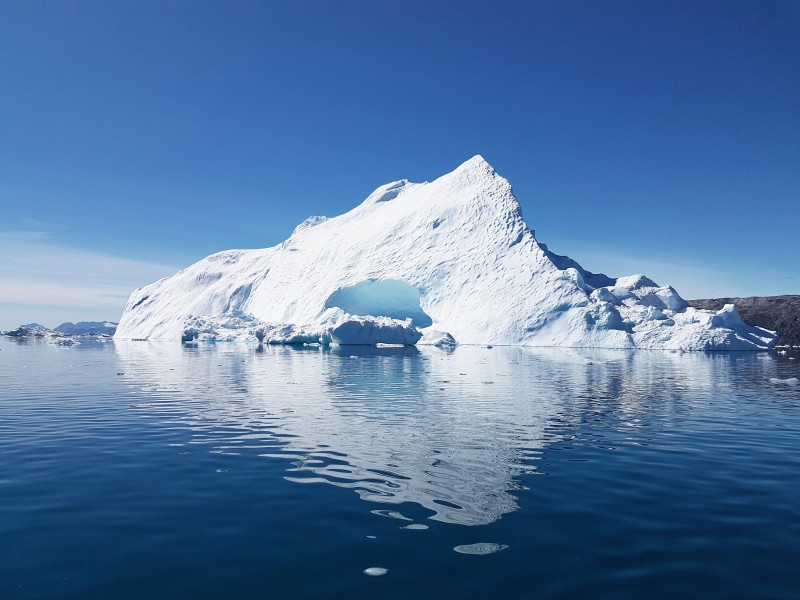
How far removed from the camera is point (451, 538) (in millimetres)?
5629

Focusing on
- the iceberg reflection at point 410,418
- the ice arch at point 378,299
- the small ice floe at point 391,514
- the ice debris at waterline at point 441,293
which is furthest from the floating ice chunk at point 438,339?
the small ice floe at point 391,514

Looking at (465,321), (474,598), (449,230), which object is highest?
(449,230)

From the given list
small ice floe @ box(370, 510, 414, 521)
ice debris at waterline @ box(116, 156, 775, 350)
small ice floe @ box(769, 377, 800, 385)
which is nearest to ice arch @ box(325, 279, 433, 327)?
ice debris at waterline @ box(116, 156, 775, 350)

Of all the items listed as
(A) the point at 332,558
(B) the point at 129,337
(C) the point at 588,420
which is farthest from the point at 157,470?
(B) the point at 129,337

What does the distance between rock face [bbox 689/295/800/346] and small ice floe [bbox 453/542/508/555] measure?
104 meters

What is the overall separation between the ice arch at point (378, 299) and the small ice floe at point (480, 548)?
199ft

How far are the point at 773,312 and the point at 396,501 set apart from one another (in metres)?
115

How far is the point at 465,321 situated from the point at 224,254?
6007 cm

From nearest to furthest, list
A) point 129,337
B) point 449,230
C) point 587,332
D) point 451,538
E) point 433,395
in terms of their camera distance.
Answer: point 451,538 < point 433,395 < point 587,332 < point 449,230 < point 129,337

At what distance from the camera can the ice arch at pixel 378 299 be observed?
6694 cm

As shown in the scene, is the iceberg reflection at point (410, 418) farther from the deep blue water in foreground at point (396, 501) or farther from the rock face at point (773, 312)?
the rock face at point (773, 312)

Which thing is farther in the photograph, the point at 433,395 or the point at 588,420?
the point at 433,395

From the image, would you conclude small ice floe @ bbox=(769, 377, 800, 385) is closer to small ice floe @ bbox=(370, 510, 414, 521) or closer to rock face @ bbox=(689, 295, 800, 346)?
small ice floe @ bbox=(370, 510, 414, 521)

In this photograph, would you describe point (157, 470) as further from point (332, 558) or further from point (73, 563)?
point (332, 558)
